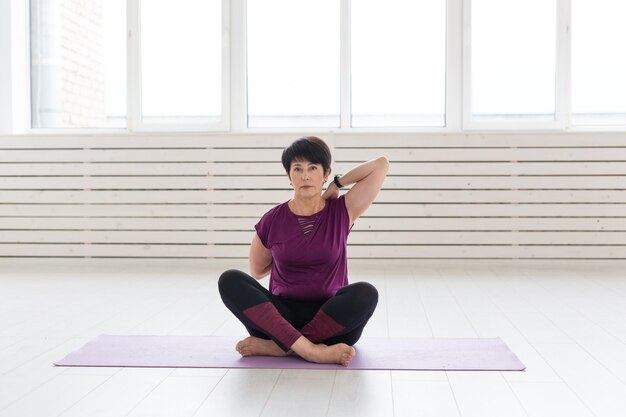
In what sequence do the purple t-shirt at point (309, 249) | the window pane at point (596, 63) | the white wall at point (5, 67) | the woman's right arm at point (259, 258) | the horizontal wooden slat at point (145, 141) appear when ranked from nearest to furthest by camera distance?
the purple t-shirt at point (309, 249), the woman's right arm at point (259, 258), the horizontal wooden slat at point (145, 141), the window pane at point (596, 63), the white wall at point (5, 67)

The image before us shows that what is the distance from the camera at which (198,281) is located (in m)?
4.82

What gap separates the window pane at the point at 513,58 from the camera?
18.6 ft

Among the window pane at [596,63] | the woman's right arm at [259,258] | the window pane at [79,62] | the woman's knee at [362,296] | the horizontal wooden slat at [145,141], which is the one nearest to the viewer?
the woman's knee at [362,296]

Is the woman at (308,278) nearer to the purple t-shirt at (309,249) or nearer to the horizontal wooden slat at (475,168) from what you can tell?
the purple t-shirt at (309,249)

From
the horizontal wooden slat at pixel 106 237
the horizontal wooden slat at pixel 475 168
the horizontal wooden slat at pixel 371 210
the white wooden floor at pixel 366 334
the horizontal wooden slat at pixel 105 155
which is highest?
the horizontal wooden slat at pixel 105 155

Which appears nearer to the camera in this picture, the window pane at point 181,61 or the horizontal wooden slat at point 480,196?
the horizontal wooden slat at point 480,196

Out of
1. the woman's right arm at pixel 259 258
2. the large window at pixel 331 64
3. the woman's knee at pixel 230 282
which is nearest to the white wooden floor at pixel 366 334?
the woman's knee at pixel 230 282

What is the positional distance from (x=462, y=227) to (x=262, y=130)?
1.65 meters

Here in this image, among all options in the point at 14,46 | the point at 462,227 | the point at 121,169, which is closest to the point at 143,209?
the point at 121,169

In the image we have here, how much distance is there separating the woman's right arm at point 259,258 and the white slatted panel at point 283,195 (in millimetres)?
2621

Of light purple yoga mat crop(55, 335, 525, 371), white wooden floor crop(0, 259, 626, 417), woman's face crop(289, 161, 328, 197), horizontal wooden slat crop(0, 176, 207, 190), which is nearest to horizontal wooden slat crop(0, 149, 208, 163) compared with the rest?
horizontal wooden slat crop(0, 176, 207, 190)

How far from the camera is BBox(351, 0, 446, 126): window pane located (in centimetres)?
577

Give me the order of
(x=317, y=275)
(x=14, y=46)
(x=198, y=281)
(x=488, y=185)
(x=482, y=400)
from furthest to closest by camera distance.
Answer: (x=14, y=46)
(x=488, y=185)
(x=198, y=281)
(x=317, y=275)
(x=482, y=400)

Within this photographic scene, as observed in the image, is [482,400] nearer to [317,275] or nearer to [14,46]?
[317,275]
